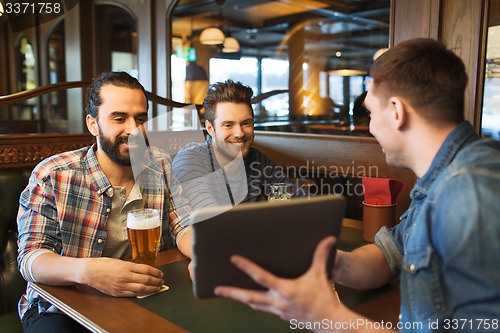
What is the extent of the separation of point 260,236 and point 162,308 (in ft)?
1.60

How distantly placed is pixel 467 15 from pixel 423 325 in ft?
5.37

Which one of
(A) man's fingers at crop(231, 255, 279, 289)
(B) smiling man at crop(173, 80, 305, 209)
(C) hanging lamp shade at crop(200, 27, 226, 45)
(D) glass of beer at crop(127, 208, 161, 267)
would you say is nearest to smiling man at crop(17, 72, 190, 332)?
(D) glass of beer at crop(127, 208, 161, 267)

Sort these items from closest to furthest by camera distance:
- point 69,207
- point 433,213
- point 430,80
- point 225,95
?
point 433,213 → point 430,80 → point 69,207 → point 225,95

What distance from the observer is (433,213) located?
0.86 m

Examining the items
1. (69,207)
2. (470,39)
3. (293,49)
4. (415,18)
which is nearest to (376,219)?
(470,39)

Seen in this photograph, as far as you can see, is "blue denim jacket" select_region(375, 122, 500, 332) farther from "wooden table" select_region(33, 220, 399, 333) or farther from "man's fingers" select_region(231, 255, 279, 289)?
"man's fingers" select_region(231, 255, 279, 289)

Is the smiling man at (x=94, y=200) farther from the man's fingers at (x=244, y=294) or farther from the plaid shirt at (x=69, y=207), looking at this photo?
the man's fingers at (x=244, y=294)

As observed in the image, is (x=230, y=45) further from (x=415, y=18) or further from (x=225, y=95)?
(x=415, y=18)

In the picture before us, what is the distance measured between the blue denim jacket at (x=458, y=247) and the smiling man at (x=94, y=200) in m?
0.90

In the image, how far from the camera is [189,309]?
1.11 meters

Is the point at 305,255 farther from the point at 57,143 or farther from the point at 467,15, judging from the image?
the point at 57,143

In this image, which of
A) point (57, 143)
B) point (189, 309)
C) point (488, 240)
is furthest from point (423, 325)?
point (57, 143)

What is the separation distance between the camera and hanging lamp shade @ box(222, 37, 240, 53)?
202 inches

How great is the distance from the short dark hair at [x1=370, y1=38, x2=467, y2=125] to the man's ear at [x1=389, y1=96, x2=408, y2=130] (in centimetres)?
1
